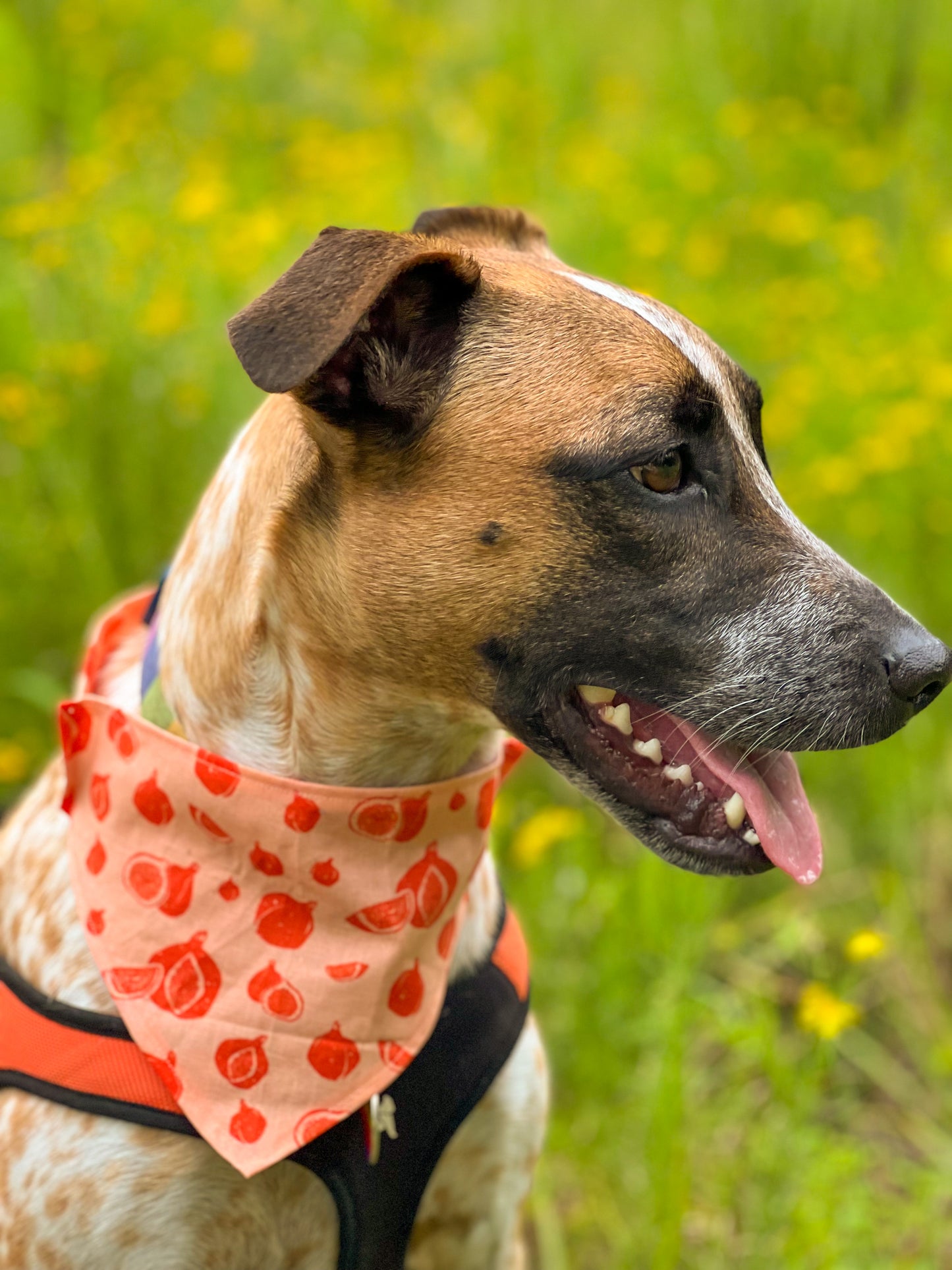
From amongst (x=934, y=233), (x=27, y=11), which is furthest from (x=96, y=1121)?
(x=27, y=11)

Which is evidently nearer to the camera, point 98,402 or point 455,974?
point 455,974

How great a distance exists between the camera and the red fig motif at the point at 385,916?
202cm

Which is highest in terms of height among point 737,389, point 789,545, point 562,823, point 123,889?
point 737,389

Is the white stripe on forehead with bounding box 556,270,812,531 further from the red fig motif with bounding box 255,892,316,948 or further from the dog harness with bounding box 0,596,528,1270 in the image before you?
the red fig motif with bounding box 255,892,316,948

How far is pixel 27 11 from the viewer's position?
766cm

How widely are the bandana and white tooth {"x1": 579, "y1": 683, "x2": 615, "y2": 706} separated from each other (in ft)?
0.81

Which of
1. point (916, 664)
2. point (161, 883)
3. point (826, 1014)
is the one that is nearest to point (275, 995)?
point (161, 883)

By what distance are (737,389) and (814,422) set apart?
2516mm

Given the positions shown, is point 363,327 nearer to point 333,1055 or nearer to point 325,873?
point 325,873

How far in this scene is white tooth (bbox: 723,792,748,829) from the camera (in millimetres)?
1908

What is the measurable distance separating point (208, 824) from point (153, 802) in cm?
9

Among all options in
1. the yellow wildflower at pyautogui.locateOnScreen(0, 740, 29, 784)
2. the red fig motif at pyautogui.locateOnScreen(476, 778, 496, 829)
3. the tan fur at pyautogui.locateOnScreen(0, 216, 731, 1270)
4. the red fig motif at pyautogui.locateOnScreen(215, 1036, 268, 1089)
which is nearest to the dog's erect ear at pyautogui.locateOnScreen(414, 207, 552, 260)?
the tan fur at pyautogui.locateOnScreen(0, 216, 731, 1270)

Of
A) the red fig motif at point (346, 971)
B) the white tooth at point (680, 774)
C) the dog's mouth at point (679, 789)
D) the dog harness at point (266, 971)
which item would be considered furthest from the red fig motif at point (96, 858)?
the white tooth at point (680, 774)

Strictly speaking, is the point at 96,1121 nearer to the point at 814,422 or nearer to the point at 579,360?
the point at 579,360
